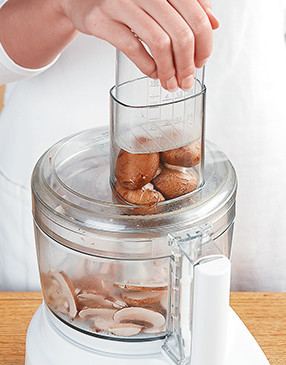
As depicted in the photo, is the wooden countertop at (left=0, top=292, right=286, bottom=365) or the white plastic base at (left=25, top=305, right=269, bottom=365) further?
the wooden countertop at (left=0, top=292, right=286, bottom=365)

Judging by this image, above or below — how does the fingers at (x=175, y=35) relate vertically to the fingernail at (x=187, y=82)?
above

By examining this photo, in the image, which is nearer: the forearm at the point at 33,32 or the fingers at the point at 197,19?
the fingers at the point at 197,19

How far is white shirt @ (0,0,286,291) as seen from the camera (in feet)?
2.78

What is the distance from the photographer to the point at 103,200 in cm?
54

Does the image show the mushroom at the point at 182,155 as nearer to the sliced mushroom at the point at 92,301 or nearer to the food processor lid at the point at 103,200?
the food processor lid at the point at 103,200

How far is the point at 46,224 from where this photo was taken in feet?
1.81

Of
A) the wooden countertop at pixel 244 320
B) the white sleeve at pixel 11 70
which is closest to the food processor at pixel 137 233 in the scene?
the wooden countertop at pixel 244 320

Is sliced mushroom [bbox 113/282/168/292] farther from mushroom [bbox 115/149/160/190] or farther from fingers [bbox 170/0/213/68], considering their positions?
fingers [bbox 170/0/213/68]

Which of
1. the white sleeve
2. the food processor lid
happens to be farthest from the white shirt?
the food processor lid

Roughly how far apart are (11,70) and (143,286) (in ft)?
1.19

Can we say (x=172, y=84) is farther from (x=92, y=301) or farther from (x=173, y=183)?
(x=92, y=301)

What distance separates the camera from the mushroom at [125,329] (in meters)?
0.54

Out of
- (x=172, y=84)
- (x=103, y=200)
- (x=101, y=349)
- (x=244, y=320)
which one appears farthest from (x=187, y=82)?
(x=244, y=320)

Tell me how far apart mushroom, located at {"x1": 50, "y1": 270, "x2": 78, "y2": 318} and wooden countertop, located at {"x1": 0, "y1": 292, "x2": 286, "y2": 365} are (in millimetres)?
153
